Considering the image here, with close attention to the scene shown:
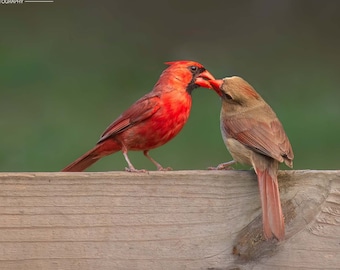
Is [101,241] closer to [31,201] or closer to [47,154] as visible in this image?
[31,201]

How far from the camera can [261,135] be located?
3.23 m

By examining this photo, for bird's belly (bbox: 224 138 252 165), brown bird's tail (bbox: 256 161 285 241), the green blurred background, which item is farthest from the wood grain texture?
the green blurred background

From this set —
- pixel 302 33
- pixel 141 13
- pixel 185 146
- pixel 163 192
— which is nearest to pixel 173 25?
pixel 141 13

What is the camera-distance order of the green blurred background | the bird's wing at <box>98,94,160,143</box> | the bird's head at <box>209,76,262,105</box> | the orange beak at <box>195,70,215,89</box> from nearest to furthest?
the bird's head at <box>209,76,262,105</box>, the orange beak at <box>195,70,215,89</box>, the bird's wing at <box>98,94,160,143</box>, the green blurred background

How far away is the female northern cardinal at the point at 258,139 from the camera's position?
271cm

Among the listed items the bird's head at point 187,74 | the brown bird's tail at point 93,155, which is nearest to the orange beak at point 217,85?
the bird's head at point 187,74

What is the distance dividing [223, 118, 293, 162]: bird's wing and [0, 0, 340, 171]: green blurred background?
87.1 inches

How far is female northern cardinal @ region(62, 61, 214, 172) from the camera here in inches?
148

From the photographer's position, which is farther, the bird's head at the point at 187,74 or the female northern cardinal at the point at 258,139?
the bird's head at the point at 187,74

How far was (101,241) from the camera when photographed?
8.98 ft

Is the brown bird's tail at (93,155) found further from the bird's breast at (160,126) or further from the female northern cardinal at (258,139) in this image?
the female northern cardinal at (258,139)

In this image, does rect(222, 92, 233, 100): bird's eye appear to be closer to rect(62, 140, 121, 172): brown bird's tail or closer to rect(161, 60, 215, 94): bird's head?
rect(161, 60, 215, 94): bird's head

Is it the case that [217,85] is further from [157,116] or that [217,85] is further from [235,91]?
[157,116]

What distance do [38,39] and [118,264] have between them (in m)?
5.10
